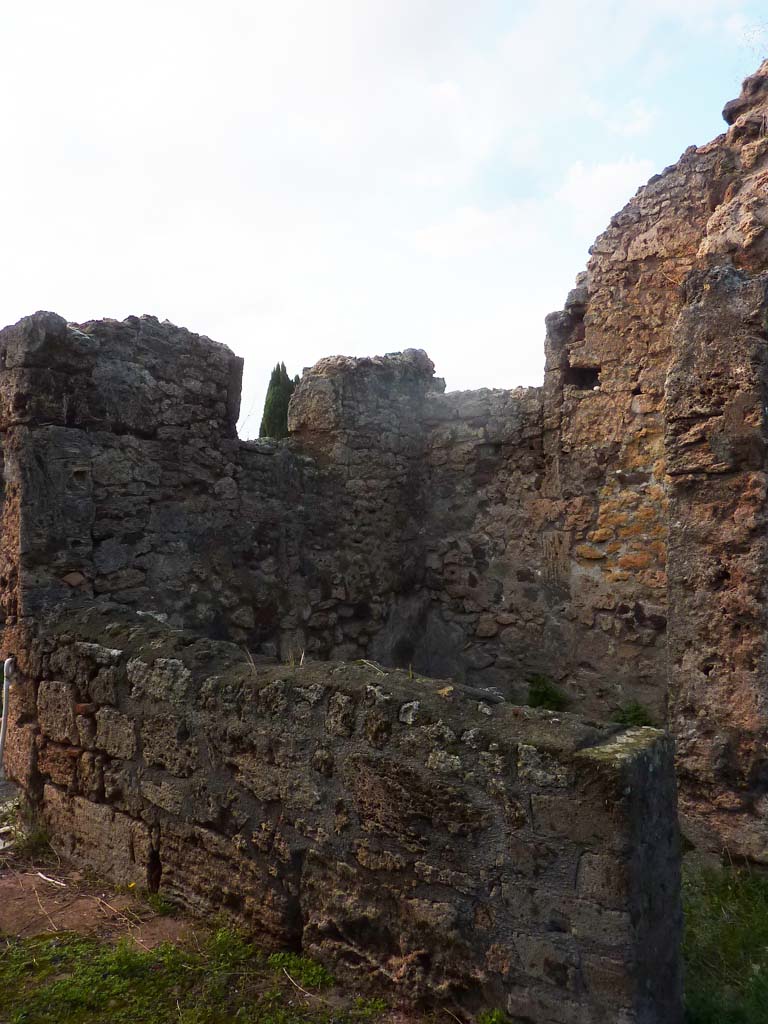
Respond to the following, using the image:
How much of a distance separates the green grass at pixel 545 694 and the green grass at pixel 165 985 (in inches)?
134

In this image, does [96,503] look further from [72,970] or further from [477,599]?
[477,599]

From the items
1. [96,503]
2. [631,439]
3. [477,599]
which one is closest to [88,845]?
[96,503]

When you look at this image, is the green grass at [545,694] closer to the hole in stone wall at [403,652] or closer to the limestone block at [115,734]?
the hole in stone wall at [403,652]

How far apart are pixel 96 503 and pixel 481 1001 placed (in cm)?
306

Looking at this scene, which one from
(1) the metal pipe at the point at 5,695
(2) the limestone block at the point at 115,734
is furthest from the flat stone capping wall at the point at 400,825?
(1) the metal pipe at the point at 5,695

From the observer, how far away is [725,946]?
2994 millimetres

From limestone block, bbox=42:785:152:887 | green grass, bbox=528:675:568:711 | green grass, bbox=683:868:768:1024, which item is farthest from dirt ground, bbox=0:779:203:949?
green grass, bbox=528:675:568:711

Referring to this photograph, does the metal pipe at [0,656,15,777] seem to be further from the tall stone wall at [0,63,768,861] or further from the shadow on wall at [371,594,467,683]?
the shadow on wall at [371,594,467,683]

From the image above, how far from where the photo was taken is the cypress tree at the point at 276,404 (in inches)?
709

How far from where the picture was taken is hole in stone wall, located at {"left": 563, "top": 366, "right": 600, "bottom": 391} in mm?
6184

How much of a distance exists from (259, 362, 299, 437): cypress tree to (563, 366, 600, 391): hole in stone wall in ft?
38.5

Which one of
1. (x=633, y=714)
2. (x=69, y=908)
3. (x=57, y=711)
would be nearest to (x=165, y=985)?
(x=69, y=908)

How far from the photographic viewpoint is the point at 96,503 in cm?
439

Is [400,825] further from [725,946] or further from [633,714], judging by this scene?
[633,714]
